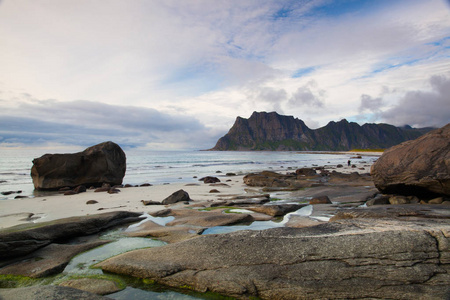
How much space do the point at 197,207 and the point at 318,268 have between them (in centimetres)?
893

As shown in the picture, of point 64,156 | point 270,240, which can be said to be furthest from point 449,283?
point 64,156

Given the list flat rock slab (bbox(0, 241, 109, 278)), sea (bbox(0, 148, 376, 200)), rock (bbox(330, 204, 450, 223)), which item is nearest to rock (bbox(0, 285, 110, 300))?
flat rock slab (bbox(0, 241, 109, 278))

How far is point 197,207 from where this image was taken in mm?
13148

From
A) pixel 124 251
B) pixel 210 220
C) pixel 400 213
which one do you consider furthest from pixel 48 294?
pixel 400 213

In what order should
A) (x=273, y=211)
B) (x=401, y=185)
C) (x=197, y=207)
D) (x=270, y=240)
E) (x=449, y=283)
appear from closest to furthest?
(x=449, y=283) < (x=270, y=240) < (x=273, y=211) < (x=401, y=185) < (x=197, y=207)

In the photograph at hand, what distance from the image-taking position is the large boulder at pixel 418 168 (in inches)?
429

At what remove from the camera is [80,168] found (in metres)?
24.1

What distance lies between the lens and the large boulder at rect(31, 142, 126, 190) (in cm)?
2266

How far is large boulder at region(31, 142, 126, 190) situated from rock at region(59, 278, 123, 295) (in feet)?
67.7

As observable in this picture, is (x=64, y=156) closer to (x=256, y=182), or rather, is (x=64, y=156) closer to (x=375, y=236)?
(x=256, y=182)

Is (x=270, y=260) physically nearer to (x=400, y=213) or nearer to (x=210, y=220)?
(x=210, y=220)

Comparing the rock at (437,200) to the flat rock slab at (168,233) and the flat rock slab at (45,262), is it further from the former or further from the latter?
the flat rock slab at (45,262)

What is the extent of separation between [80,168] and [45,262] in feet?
66.3

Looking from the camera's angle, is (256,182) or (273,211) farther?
(256,182)
